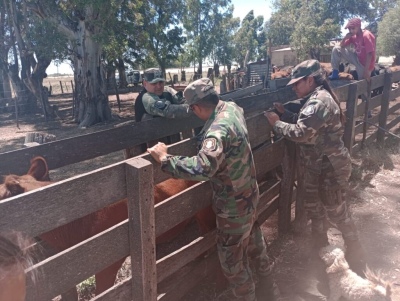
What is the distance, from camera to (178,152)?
9.30 ft

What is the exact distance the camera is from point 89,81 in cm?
1520

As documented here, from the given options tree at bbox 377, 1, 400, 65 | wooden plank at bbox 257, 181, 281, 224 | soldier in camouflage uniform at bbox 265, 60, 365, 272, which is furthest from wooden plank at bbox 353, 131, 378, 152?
tree at bbox 377, 1, 400, 65

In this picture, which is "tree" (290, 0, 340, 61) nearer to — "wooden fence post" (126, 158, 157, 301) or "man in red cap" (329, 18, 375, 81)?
"man in red cap" (329, 18, 375, 81)

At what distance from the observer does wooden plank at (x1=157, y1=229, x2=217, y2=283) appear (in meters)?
2.70

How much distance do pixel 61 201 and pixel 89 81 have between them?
14.2m

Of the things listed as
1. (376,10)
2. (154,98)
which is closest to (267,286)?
(154,98)

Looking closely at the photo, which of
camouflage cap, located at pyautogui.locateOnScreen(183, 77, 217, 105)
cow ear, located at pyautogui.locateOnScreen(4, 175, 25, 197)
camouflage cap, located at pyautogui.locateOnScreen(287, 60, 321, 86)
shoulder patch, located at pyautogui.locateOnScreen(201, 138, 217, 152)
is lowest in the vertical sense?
cow ear, located at pyautogui.locateOnScreen(4, 175, 25, 197)

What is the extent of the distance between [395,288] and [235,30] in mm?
→ 51239

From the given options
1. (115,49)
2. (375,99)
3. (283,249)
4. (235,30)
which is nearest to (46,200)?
(283,249)

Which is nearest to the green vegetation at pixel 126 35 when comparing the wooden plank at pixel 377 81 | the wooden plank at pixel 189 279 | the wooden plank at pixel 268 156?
the wooden plank at pixel 377 81

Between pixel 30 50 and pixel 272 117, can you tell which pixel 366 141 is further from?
pixel 30 50

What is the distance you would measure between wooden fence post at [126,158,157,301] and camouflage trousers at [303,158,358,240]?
2.16 metres

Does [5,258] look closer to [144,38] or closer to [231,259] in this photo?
[231,259]

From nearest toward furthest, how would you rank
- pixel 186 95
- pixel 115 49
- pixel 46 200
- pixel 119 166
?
pixel 46 200 < pixel 119 166 < pixel 186 95 < pixel 115 49
